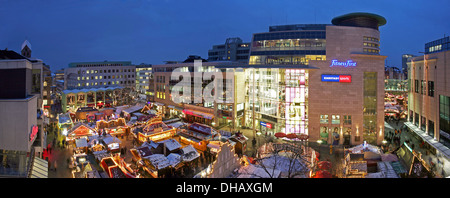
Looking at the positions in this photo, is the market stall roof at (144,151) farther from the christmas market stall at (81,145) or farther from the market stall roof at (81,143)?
the market stall roof at (81,143)

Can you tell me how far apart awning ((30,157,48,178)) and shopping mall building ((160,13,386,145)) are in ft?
75.7

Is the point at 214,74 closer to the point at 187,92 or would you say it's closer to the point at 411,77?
the point at 187,92

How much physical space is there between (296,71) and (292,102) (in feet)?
13.8

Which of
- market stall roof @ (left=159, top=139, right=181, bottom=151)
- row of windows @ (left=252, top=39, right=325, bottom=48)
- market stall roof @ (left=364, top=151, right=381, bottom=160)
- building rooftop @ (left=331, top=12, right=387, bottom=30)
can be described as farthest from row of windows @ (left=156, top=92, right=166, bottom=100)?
market stall roof @ (left=364, top=151, right=381, bottom=160)

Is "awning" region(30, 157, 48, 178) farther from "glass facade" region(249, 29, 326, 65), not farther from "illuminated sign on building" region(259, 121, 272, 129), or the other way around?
"glass facade" region(249, 29, 326, 65)

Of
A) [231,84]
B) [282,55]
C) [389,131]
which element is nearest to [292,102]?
[282,55]

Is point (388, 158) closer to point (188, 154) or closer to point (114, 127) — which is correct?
point (188, 154)

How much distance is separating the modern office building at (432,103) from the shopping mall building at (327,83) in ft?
13.6

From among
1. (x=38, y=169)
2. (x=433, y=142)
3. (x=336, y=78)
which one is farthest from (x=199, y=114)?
(x=433, y=142)

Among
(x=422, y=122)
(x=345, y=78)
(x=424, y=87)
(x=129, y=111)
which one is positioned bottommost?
(x=422, y=122)

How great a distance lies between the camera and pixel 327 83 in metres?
33.6

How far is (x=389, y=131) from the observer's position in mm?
36562

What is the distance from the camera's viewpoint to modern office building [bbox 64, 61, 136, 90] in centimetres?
8431

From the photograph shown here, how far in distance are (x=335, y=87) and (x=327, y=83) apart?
1.12m
